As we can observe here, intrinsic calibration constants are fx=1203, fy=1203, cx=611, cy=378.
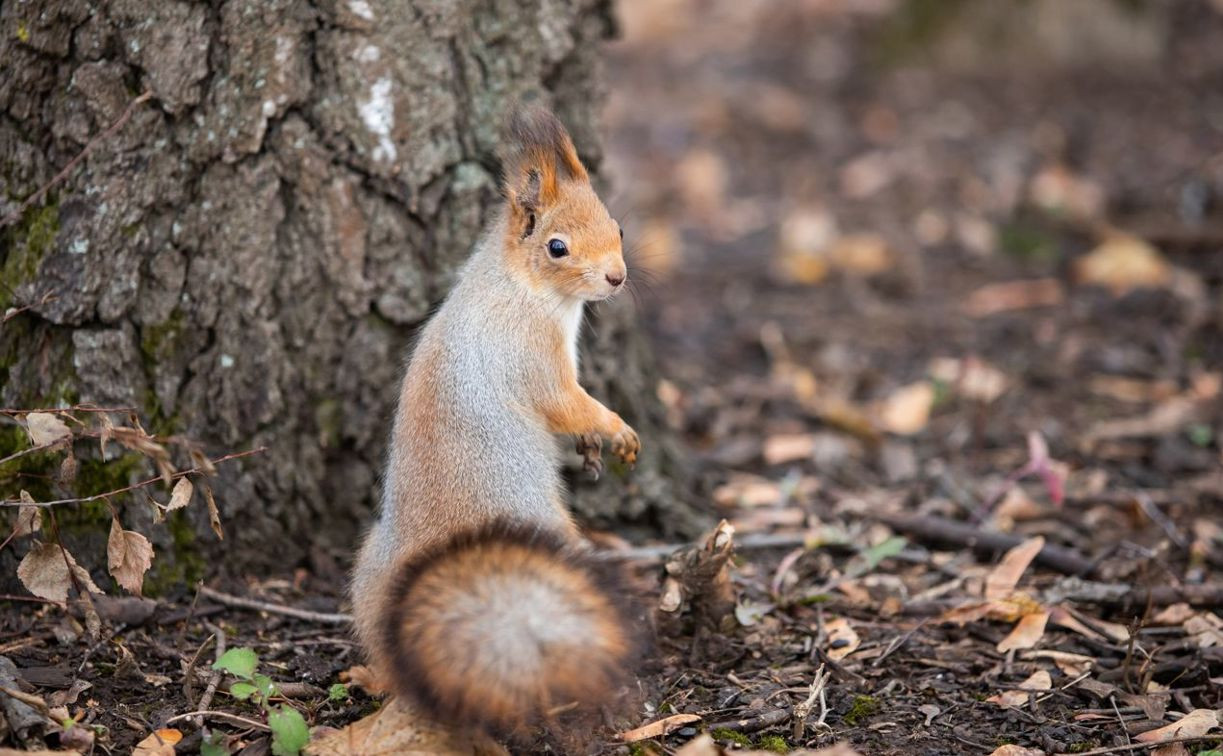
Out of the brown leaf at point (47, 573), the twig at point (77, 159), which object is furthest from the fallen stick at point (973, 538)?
the twig at point (77, 159)

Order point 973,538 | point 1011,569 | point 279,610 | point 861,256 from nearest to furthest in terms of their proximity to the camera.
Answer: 1. point 279,610
2. point 1011,569
3. point 973,538
4. point 861,256

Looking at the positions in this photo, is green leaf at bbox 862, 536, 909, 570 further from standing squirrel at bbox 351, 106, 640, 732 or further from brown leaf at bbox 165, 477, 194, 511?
brown leaf at bbox 165, 477, 194, 511

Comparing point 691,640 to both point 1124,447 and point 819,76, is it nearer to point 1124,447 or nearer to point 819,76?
point 1124,447

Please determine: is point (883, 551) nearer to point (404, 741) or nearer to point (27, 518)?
point (404, 741)

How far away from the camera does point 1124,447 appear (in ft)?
12.8

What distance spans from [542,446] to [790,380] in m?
1.97

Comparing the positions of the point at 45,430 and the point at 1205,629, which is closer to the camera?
the point at 45,430

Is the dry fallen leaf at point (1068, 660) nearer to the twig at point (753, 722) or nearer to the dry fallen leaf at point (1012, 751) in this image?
the dry fallen leaf at point (1012, 751)

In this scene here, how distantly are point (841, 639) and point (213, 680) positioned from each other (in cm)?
139

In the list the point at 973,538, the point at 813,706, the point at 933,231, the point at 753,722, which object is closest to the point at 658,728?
the point at 753,722

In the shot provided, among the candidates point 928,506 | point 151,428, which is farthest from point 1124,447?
point 151,428

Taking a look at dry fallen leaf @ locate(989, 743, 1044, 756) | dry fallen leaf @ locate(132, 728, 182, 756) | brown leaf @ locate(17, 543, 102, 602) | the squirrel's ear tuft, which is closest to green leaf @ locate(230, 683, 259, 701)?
dry fallen leaf @ locate(132, 728, 182, 756)

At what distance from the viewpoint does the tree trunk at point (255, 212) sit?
2639 mm

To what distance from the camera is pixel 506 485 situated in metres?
2.53
